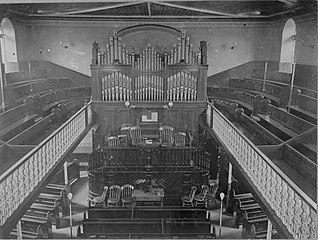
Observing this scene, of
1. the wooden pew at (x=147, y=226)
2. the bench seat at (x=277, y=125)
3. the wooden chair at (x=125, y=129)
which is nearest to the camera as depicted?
the wooden pew at (x=147, y=226)

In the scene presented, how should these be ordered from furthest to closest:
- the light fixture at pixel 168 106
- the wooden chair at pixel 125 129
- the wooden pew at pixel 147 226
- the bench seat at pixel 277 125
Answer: the light fixture at pixel 168 106 → the wooden chair at pixel 125 129 → the bench seat at pixel 277 125 → the wooden pew at pixel 147 226

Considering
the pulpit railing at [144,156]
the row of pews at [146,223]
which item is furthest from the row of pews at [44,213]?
the pulpit railing at [144,156]

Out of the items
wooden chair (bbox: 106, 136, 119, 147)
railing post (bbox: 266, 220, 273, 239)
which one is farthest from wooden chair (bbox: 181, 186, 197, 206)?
wooden chair (bbox: 106, 136, 119, 147)

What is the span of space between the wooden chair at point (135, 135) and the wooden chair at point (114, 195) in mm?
527

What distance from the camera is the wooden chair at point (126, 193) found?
3.41 metres

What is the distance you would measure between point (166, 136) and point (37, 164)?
4.32 ft

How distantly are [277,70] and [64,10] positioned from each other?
1.97m

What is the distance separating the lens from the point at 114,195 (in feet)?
11.2

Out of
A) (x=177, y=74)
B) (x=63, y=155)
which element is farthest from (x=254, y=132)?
(x=63, y=155)

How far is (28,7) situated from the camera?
9.11 feet

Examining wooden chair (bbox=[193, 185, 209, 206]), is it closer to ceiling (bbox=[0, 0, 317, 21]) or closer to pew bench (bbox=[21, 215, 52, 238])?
pew bench (bbox=[21, 215, 52, 238])

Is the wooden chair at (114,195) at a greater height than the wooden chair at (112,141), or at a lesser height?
lesser

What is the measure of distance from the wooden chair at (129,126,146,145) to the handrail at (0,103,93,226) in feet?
1.42

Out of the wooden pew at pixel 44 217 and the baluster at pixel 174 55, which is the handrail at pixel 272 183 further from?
the wooden pew at pixel 44 217
